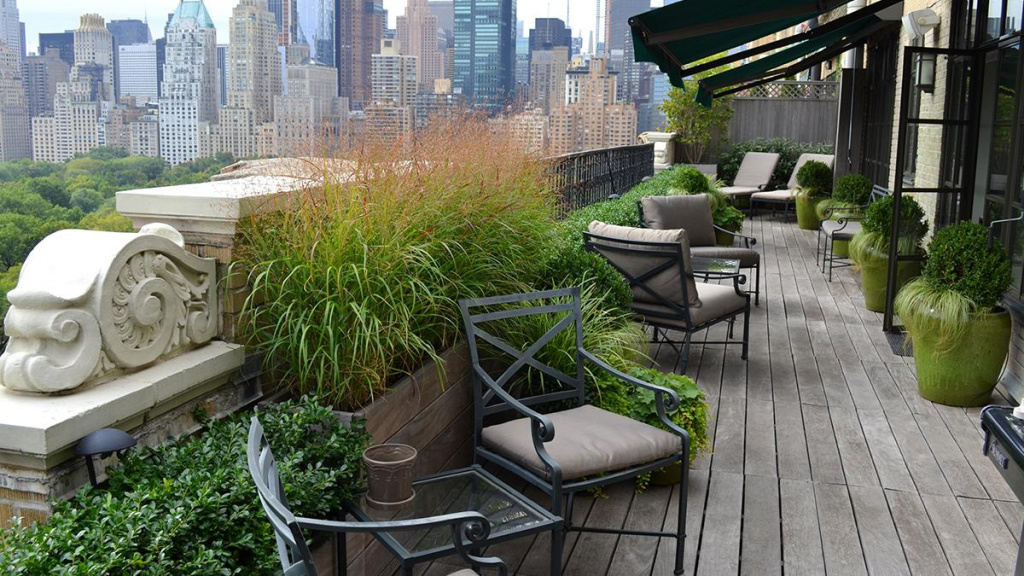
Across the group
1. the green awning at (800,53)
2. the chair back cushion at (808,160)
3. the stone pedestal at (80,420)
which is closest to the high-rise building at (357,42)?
the stone pedestal at (80,420)

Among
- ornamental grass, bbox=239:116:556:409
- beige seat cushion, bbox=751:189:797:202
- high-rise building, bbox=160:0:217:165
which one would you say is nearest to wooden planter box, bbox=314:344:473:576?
ornamental grass, bbox=239:116:556:409

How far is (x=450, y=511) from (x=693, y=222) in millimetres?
5368

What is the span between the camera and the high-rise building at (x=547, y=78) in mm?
5879

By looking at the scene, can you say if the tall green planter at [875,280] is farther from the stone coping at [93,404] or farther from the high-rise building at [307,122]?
the stone coping at [93,404]

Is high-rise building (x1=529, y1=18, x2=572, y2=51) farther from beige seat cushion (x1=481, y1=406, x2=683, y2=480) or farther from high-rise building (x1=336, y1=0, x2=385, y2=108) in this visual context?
beige seat cushion (x1=481, y1=406, x2=683, y2=480)

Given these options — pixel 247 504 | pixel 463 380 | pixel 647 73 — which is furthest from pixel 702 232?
pixel 647 73

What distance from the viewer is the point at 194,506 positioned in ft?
6.56

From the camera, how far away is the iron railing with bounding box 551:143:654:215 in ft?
27.3

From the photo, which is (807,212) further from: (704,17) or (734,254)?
(704,17)

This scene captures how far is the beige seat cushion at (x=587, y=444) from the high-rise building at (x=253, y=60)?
1.44 meters

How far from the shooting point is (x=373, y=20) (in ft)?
16.8

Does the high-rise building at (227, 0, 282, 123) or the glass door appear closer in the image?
the high-rise building at (227, 0, 282, 123)

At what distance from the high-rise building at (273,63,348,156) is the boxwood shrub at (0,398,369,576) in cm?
101

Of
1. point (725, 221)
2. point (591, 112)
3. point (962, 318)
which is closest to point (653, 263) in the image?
point (962, 318)
